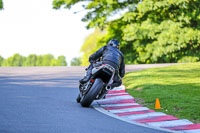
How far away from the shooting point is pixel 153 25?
30656mm

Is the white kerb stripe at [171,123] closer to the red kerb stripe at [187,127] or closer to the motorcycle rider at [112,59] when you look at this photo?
the red kerb stripe at [187,127]

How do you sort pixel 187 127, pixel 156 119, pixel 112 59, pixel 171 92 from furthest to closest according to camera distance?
pixel 171 92 < pixel 112 59 < pixel 156 119 < pixel 187 127

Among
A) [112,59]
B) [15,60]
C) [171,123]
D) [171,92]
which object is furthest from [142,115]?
[15,60]

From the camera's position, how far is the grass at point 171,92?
917 cm

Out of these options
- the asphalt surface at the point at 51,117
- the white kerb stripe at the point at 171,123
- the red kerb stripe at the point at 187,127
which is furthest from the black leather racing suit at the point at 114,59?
the red kerb stripe at the point at 187,127

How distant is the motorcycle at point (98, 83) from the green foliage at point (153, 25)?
826 inches

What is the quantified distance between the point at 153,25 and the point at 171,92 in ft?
62.8

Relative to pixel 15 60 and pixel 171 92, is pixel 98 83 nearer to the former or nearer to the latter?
pixel 171 92

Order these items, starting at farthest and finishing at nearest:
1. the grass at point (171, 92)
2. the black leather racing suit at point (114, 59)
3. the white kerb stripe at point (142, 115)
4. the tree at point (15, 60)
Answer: the tree at point (15, 60) → the black leather racing suit at point (114, 59) → the grass at point (171, 92) → the white kerb stripe at point (142, 115)

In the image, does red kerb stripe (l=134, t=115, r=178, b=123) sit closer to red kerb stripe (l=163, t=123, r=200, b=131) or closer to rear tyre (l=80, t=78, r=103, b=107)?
red kerb stripe (l=163, t=123, r=200, b=131)

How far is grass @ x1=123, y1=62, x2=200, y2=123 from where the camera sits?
917 centimetres

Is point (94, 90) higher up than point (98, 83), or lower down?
lower down

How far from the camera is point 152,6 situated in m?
29.9

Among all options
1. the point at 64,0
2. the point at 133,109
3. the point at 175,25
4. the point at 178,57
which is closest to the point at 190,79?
the point at 133,109
